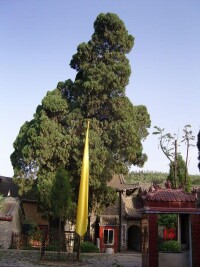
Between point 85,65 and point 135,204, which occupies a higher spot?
point 85,65

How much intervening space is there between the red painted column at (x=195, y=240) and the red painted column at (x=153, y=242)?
1.52 m

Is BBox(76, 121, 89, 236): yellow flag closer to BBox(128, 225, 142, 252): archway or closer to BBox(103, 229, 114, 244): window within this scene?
BBox(103, 229, 114, 244): window

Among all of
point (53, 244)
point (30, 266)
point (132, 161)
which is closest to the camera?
point (30, 266)

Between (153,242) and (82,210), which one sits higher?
(82,210)

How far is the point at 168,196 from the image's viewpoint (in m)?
14.4

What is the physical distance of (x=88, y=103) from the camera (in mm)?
27578

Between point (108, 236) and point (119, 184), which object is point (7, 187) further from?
point (108, 236)

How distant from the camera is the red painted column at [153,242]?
44.7 feet

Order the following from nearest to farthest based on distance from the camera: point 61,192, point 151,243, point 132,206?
point 151,243
point 61,192
point 132,206

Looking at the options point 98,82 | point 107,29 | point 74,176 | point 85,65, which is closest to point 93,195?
point 74,176

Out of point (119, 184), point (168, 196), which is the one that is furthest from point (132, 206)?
point (168, 196)

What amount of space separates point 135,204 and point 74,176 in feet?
33.4

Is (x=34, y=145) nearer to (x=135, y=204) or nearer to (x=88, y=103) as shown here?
(x=88, y=103)

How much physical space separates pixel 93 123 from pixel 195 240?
14.8m
